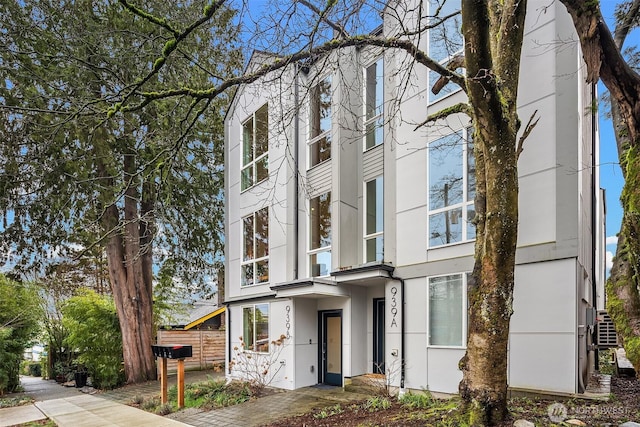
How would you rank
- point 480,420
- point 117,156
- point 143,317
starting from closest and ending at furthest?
point 480,420
point 117,156
point 143,317

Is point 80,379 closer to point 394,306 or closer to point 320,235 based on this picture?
point 320,235

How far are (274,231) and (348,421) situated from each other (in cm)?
632

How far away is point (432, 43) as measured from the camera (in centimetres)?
902

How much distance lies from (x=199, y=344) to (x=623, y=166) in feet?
52.0

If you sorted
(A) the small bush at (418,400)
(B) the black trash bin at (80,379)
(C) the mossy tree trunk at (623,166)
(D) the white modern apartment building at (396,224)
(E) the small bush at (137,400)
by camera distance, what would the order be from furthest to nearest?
(B) the black trash bin at (80,379) → (E) the small bush at (137,400) → (A) the small bush at (418,400) → (D) the white modern apartment building at (396,224) → (C) the mossy tree trunk at (623,166)

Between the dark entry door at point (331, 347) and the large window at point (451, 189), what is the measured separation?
3842mm

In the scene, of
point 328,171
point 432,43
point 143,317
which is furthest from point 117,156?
point 432,43

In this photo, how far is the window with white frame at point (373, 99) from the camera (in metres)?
10.6

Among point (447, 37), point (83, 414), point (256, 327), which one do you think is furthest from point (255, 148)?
point (83, 414)

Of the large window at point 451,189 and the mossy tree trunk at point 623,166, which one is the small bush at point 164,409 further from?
the mossy tree trunk at point 623,166

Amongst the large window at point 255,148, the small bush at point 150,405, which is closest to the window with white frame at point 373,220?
the large window at point 255,148

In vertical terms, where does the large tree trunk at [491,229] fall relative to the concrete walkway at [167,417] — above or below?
above

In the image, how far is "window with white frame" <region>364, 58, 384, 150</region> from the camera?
Answer: 10.6 metres

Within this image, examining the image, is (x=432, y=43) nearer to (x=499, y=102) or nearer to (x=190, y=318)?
(x=499, y=102)
